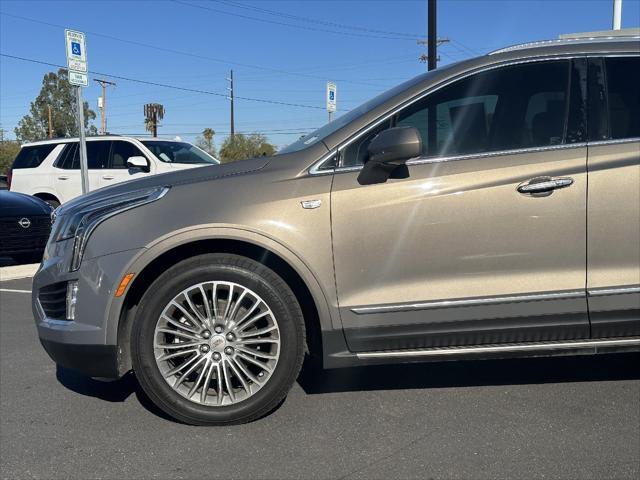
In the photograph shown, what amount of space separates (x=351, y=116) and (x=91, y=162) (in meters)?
9.03

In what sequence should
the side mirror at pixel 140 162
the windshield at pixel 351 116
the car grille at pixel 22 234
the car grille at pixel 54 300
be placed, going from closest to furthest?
1. the car grille at pixel 54 300
2. the windshield at pixel 351 116
3. the car grille at pixel 22 234
4. the side mirror at pixel 140 162

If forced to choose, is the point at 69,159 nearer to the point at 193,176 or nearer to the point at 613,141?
the point at 193,176

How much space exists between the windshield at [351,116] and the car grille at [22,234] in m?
5.23

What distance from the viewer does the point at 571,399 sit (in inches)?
130

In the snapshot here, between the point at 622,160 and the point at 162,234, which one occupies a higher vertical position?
the point at 622,160

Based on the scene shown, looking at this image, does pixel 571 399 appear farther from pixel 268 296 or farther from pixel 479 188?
pixel 268 296

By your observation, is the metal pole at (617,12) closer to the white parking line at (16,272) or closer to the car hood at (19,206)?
the car hood at (19,206)

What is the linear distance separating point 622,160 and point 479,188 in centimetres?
74

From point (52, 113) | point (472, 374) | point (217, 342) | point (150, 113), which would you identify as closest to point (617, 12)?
point (472, 374)

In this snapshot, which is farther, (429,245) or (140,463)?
(429,245)

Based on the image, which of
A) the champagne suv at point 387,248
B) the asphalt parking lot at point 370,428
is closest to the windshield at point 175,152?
the asphalt parking lot at point 370,428

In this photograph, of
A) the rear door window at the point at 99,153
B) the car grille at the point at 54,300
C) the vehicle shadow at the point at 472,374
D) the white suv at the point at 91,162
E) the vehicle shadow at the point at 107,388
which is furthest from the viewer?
the rear door window at the point at 99,153

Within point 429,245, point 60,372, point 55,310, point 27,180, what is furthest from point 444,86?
point 27,180

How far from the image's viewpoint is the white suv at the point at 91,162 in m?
10.7
